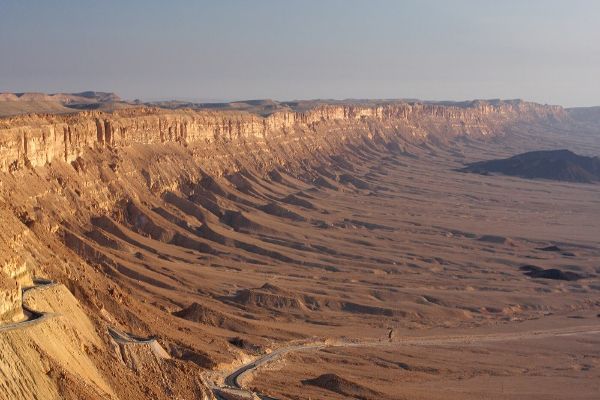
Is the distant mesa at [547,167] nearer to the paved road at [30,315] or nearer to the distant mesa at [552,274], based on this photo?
the distant mesa at [552,274]

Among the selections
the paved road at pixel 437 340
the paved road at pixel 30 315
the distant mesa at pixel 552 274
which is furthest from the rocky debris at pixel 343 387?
the distant mesa at pixel 552 274

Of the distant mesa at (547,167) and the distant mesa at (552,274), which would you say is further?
the distant mesa at (547,167)

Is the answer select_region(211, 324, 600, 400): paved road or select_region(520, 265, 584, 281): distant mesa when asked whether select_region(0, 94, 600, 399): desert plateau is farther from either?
select_region(520, 265, 584, 281): distant mesa

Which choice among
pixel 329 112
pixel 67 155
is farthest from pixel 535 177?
pixel 67 155

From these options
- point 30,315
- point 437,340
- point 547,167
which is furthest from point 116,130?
point 547,167

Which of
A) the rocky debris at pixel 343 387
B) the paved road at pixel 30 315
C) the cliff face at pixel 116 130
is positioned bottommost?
the rocky debris at pixel 343 387

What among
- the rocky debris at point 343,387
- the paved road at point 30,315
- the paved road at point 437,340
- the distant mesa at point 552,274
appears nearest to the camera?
the paved road at point 30,315

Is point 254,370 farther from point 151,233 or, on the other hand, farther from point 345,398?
point 151,233

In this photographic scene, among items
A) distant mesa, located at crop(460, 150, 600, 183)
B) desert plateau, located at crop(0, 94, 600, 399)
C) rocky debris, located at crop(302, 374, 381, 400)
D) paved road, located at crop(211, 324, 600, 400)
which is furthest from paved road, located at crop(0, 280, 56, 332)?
distant mesa, located at crop(460, 150, 600, 183)
